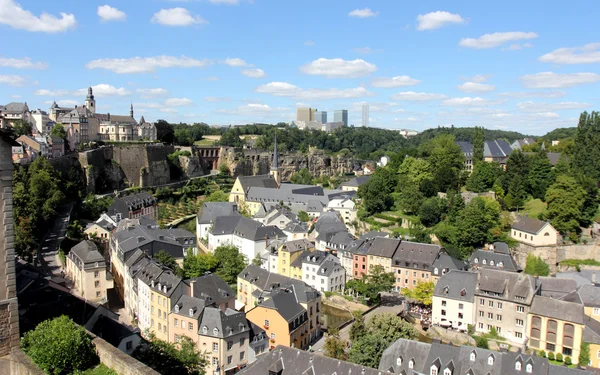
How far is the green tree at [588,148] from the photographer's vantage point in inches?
1583

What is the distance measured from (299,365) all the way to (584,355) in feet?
49.2

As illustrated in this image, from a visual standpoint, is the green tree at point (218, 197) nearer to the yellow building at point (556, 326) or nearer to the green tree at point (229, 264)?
the green tree at point (229, 264)

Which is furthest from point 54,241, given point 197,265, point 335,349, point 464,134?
point 464,134

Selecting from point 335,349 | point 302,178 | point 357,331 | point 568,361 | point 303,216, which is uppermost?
point 302,178

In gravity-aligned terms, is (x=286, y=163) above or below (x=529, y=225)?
above

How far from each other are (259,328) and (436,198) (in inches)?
919

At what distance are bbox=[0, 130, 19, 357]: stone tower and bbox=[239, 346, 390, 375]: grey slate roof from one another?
11377 mm

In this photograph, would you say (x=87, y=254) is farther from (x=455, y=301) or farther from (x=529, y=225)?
(x=529, y=225)

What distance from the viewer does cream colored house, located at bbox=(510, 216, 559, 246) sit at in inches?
1340

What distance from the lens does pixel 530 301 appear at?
26.3 metres

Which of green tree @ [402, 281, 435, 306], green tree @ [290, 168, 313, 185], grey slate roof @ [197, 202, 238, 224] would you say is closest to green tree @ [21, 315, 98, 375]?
green tree @ [402, 281, 435, 306]

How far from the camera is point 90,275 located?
27.3m

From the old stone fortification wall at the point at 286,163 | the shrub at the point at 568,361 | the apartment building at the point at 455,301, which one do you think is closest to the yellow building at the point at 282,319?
the apartment building at the point at 455,301

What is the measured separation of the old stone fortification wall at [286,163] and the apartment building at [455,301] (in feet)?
168
